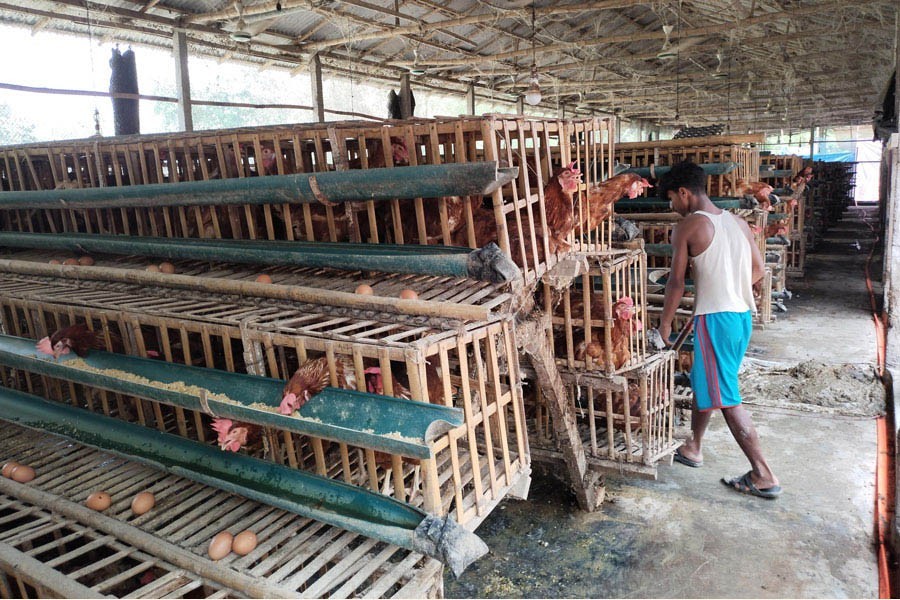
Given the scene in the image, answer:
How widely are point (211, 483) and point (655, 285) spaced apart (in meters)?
5.54

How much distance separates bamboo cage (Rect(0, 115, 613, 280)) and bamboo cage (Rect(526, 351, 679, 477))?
48.9 inches

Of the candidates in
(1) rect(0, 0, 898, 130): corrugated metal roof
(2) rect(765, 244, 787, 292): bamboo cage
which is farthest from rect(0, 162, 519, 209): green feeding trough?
(2) rect(765, 244, 787, 292): bamboo cage

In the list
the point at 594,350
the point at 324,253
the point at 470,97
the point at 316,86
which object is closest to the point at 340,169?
the point at 324,253

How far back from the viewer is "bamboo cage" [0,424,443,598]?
2.01 metres

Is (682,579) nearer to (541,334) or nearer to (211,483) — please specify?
(541,334)

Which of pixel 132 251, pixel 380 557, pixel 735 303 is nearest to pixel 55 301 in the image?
pixel 132 251

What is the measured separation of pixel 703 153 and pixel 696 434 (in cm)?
373

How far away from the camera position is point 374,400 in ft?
7.09

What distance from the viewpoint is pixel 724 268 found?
3.91 metres

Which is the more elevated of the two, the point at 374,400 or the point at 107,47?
the point at 107,47

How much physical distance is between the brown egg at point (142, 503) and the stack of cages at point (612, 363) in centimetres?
291

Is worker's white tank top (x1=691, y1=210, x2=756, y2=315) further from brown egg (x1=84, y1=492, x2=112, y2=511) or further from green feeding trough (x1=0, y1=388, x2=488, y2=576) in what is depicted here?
brown egg (x1=84, y1=492, x2=112, y2=511)

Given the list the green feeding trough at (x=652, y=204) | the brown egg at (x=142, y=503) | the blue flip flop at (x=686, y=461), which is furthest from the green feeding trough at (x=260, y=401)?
the green feeding trough at (x=652, y=204)

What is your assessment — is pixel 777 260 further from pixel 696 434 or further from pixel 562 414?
pixel 562 414
